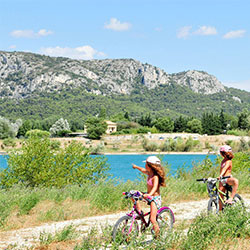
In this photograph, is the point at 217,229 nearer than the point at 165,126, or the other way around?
the point at 217,229

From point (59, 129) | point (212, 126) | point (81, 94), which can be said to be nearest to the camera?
point (212, 126)

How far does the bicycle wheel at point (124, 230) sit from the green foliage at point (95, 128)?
71.1 m

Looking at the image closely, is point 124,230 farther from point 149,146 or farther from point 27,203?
point 149,146

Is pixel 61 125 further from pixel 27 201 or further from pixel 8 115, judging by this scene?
pixel 27 201

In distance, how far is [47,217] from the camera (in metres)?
6.94

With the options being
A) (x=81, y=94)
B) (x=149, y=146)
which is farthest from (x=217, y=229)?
(x=81, y=94)

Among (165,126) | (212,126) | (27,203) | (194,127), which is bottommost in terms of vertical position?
(165,126)

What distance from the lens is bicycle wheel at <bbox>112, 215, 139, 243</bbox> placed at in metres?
4.62

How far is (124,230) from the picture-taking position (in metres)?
4.72

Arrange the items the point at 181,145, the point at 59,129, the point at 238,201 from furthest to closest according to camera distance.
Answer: the point at 59,129 → the point at 181,145 → the point at 238,201

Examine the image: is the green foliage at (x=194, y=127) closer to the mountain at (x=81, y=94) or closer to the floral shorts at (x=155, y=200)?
the mountain at (x=81, y=94)

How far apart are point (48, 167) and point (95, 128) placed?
65.6 metres

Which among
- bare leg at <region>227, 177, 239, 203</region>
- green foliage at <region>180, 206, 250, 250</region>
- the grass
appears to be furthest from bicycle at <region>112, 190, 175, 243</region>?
bare leg at <region>227, 177, 239, 203</region>

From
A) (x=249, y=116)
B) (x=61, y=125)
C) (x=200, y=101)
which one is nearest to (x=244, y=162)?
(x=249, y=116)
